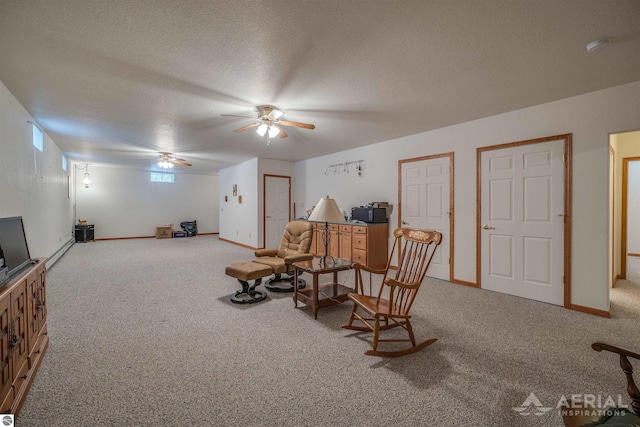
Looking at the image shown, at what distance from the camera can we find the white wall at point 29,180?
3025mm

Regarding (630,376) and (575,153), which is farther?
(575,153)

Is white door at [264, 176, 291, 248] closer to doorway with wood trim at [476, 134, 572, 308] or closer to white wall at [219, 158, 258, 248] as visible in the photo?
white wall at [219, 158, 258, 248]

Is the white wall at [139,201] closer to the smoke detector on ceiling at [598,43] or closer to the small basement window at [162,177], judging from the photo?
the small basement window at [162,177]

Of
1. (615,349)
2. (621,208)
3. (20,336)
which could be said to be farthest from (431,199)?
(20,336)

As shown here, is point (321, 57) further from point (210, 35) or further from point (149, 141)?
point (149, 141)

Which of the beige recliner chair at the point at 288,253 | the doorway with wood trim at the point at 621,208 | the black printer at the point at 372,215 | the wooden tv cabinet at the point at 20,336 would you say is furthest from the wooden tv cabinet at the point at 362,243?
the wooden tv cabinet at the point at 20,336

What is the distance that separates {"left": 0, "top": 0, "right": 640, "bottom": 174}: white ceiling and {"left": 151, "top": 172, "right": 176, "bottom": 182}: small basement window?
611 centimetres

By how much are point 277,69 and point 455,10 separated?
59.6 inches

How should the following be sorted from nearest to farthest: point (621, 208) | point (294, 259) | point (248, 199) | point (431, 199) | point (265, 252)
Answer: point (294, 259)
point (265, 252)
point (621, 208)
point (431, 199)
point (248, 199)

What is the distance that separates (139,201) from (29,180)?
6.18 metres

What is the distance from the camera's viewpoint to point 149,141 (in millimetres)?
5395

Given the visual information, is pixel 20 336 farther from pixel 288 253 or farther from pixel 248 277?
pixel 288 253

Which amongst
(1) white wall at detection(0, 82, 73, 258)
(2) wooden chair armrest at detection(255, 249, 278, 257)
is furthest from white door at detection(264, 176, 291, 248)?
(1) white wall at detection(0, 82, 73, 258)

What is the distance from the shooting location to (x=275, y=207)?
757 centimetres
